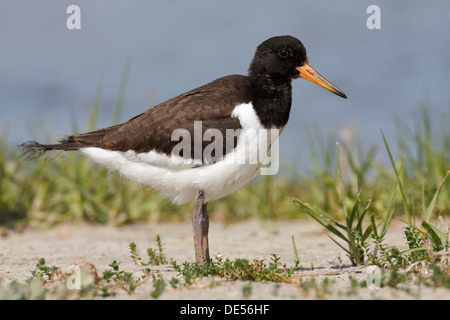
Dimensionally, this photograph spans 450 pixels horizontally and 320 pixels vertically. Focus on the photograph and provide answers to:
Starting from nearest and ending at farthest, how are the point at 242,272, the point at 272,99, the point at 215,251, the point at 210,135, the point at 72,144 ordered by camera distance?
the point at 242,272
the point at 210,135
the point at 272,99
the point at 72,144
the point at 215,251

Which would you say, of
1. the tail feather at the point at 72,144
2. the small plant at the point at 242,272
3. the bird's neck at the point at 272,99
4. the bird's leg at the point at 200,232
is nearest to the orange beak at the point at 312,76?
the bird's neck at the point at 272,99

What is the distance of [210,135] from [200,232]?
0.87 metres

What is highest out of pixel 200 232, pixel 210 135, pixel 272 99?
pixel 272 99

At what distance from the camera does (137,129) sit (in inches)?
206

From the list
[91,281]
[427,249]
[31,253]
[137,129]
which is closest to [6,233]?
[31,253]

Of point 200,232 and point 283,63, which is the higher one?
point 283,63

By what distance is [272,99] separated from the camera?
512 cm

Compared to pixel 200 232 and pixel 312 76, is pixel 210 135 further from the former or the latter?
pixel 312 76

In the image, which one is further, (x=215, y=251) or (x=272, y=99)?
(x=215, y=251)

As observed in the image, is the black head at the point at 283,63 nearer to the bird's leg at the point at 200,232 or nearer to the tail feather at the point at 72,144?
the bird's leg at the point at 200,232

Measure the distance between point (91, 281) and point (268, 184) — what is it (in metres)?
5.19

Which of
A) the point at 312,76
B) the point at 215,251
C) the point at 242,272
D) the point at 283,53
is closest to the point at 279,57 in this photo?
the point at 283,53

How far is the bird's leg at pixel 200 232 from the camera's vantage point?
4930mm
